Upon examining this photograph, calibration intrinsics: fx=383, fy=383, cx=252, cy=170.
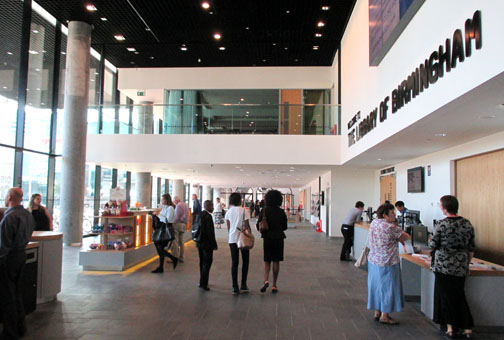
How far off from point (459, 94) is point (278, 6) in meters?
7.57

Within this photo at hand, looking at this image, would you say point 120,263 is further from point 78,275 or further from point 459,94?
point 459,94

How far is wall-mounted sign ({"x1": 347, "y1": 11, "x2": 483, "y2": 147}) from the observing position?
368cm

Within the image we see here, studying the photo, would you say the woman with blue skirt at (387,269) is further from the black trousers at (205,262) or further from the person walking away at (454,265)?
the black trousers at (205,262)

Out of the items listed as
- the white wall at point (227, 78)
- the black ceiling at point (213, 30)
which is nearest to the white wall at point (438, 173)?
the black ceiling at point (213, 30)

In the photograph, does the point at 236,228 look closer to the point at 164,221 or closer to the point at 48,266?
the point at 164,221

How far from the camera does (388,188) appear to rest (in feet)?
40.9

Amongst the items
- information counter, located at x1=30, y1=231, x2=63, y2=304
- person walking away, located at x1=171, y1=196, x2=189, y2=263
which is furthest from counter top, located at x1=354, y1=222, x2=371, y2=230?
information counter, located at x1=30, y1=231, x2=63, y2=304

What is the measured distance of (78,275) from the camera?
7.18 m

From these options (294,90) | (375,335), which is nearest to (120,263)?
(375,335)

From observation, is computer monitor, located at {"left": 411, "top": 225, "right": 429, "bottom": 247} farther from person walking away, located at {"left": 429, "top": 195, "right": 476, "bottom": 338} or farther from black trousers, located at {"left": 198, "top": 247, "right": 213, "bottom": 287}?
black trousers, located at {"left": 198, "top": 247, "right": 213, "bottom": 287}

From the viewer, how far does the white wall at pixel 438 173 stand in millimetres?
6504

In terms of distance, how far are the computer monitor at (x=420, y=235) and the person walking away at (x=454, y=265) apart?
1.43 meters

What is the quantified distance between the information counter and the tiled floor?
16cm

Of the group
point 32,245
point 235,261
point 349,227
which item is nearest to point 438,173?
point 349,227
